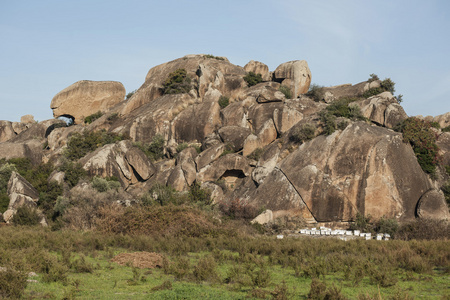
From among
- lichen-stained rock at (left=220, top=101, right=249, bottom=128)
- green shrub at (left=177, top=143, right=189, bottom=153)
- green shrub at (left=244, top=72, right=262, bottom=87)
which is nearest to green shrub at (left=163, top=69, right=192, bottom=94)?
green shrub at (left=244, top=72, right=262, bottom=87)

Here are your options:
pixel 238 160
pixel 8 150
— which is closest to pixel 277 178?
pixel 238 160

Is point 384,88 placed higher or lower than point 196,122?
higher

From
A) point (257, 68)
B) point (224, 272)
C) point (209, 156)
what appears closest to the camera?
point (224, 272)

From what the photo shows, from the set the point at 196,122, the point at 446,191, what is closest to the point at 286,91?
the point at 196,122

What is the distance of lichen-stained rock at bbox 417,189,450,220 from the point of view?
1435 inches

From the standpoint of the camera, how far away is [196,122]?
5928 centimetres

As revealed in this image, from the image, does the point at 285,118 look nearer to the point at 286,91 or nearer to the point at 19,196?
the point at 286,91

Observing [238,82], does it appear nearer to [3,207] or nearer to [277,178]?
[277,178]

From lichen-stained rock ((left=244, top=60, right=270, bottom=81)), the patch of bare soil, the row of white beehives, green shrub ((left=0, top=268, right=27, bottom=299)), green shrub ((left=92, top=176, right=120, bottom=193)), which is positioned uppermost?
lichen-stained rock ((left=244, top=60, right=270, bottom=81))

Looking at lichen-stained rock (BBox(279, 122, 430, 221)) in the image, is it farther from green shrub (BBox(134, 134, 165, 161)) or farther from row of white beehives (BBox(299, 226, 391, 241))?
green shrub (BBox(134, 134, 165, 161))

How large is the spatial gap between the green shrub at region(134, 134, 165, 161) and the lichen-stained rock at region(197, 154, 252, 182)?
9971mm

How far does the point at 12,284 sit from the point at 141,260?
8.40 meters

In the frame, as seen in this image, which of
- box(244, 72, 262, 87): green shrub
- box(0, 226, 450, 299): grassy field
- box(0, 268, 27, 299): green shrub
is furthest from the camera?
box(244, 72, 262, 87): green shrub

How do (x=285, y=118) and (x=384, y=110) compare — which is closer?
(x=384, y=110)
